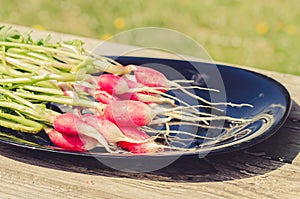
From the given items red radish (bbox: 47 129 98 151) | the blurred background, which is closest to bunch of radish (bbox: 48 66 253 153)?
red radish (bbox: 47 129 98 151)

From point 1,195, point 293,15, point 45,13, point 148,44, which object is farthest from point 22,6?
point 1,195

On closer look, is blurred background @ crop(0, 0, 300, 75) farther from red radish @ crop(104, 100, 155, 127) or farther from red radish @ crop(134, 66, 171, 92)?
red radish @ crop(104, 100, 155, 127)

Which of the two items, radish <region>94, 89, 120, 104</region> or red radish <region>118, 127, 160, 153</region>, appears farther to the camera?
radish <region>94, 89, 120, 104</region>

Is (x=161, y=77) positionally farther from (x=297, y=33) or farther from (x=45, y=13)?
(x=45, y=13)

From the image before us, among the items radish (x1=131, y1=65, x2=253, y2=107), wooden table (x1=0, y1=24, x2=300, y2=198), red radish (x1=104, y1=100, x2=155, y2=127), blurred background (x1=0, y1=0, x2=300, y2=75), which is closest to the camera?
wooden table (x1=0, y1=24, x2=300, y2=198)

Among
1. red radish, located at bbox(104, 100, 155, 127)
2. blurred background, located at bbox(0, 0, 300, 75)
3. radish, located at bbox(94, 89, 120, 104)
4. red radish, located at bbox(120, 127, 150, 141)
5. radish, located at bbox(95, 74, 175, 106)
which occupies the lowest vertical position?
red radish, located at bbox(120, 127, 150, 141)

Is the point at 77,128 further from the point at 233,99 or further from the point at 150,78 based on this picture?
the point at 233,99
